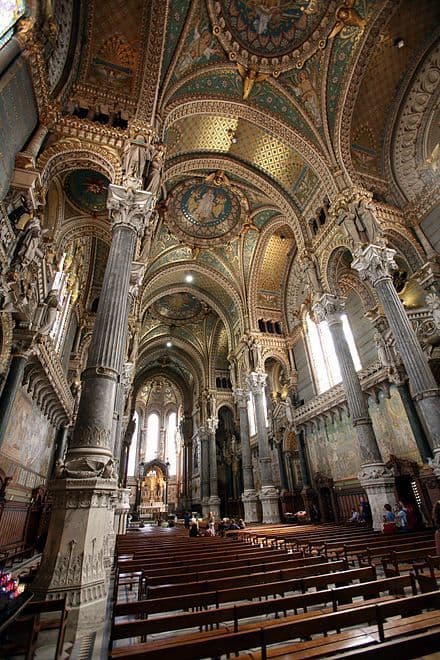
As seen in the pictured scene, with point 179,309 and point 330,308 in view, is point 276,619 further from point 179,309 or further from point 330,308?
point 179,309

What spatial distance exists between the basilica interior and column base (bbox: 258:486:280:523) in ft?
0.27

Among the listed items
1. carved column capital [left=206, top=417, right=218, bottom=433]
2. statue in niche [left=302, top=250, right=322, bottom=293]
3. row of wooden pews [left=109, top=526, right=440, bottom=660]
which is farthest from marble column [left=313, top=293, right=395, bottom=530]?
carved column capital [left=206, top=417, right=218, bottom=433]

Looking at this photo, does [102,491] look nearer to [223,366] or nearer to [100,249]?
[100,249]

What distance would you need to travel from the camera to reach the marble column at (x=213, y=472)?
70.7 ft

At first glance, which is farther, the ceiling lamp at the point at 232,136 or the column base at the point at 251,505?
the column base at the point at 251,505

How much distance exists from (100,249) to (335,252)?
9672 mm

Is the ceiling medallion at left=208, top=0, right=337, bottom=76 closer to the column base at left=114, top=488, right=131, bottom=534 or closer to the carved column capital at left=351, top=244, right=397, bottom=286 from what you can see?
the carved column capital at left=351, top=244, right=397, bottom=286

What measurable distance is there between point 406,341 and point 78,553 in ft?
28.7

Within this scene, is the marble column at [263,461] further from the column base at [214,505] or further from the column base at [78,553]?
the column base at [78,553]

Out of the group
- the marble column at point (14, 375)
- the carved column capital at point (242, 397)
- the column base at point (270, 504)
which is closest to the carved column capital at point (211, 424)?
the carved column capital at point (242, 397)

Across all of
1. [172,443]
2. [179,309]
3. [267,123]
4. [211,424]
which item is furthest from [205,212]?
[172,443]

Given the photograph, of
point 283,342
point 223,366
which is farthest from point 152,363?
point 283,342

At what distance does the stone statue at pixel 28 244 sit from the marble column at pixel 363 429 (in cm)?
931

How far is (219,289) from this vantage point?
20.4 metres
